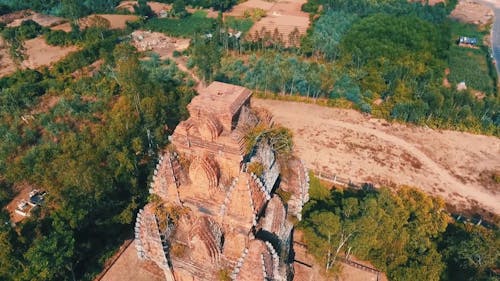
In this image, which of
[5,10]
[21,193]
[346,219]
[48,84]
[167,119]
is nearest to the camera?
[346,219]

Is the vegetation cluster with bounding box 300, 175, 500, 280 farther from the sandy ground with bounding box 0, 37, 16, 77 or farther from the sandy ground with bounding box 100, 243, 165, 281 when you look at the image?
the sandy ground with bounding box 0, 37, 16, 77

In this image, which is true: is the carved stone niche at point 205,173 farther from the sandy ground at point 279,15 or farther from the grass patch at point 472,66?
the sandy ground at point 279,15

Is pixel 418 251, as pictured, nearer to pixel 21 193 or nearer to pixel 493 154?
A: pixel 493 154

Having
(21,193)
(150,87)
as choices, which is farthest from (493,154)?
(21,193)

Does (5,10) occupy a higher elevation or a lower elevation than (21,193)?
higher

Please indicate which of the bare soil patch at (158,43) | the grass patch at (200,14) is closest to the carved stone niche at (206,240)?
the bare soil patch at (158,43)

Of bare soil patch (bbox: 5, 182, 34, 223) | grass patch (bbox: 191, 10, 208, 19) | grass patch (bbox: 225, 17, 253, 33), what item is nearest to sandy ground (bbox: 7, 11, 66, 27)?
grass patch (bbox: 191, 10, 208, 19)

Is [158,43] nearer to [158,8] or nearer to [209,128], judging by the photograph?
[158,8]
